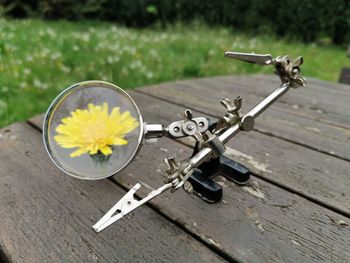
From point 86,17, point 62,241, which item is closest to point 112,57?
point 62,241

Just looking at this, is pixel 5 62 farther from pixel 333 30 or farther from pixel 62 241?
pixel 333 30

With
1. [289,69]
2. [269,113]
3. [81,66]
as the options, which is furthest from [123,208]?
[81,66]

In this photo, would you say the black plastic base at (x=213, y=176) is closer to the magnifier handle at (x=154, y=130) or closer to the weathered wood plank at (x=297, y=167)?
the weathered wood plank at (x=297, y=167)

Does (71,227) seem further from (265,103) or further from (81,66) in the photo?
(81,66)

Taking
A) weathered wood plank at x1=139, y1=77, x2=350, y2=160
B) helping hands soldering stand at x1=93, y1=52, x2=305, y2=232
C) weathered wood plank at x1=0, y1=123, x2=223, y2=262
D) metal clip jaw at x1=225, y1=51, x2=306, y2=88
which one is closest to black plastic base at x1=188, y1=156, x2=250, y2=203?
helping hands soldering stand at x1=93, y1=52, x2=305, y2=232

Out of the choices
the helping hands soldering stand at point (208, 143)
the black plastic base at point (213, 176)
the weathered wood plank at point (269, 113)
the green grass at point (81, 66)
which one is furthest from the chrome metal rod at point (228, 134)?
the green grass at point (81, 66)

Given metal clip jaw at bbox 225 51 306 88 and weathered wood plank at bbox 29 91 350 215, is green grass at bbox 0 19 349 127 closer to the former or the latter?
weathered wood plank at bbox 29 91 350 215
